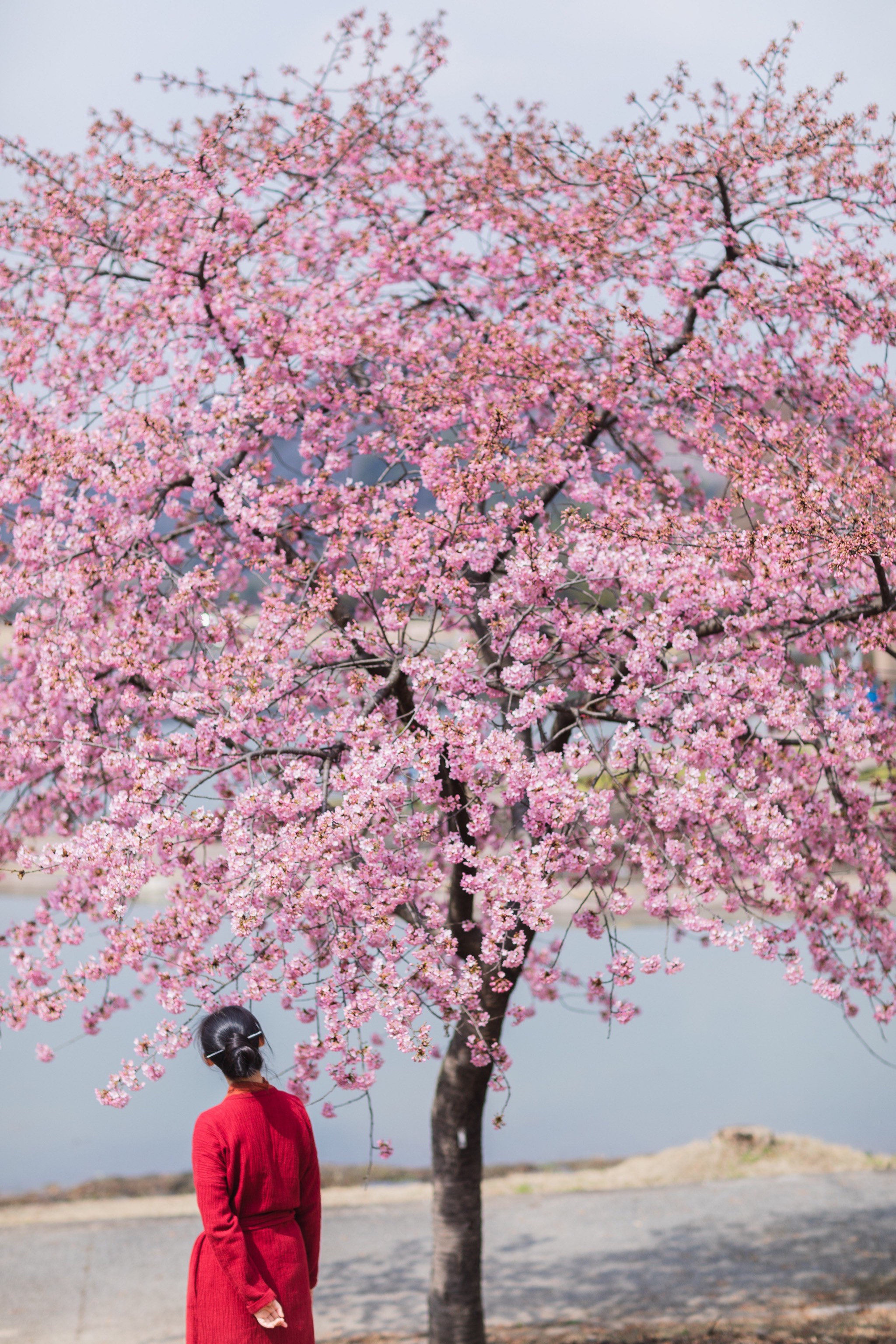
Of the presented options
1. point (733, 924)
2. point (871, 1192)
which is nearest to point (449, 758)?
point (733, 924)

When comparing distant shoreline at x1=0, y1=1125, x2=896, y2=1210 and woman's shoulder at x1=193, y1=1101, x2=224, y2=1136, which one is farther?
distant shoreline at x1=0, y1=1125, x2=896, y2=1210

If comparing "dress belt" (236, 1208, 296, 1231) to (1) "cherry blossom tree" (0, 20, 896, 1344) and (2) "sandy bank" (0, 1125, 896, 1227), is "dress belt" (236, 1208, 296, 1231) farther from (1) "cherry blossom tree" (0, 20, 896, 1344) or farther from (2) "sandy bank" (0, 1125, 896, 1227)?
(2) "sandy bank" (0, 1125, 896, 1227)

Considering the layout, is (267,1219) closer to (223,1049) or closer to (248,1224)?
(248,1224)

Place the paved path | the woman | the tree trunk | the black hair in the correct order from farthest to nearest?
the paved path < the tree trunk < the black hair < the woman

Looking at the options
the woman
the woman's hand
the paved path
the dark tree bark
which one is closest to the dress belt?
the woman

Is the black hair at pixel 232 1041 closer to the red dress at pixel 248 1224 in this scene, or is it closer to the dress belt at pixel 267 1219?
the red dress at pixel 248 1224

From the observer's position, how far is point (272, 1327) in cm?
430

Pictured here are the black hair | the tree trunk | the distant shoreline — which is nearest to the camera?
the black hair

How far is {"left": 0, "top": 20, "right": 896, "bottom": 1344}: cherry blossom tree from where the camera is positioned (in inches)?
204

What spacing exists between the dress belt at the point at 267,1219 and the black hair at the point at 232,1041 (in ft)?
1.57

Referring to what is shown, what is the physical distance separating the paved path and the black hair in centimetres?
439

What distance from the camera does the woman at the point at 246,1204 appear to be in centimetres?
426

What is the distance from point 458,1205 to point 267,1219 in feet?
9.75

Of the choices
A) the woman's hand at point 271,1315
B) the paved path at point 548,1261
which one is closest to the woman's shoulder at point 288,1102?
the woman's hand at point 271,1315
